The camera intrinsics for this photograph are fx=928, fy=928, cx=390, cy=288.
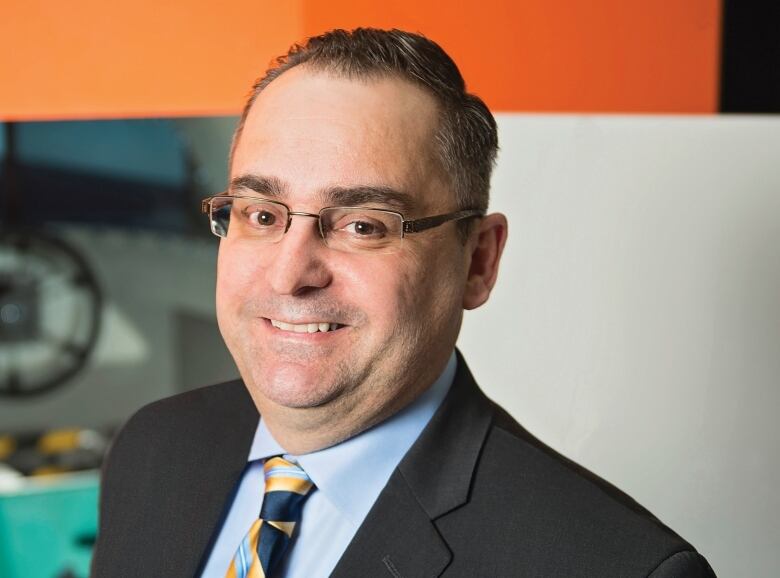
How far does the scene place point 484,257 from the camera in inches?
58.2

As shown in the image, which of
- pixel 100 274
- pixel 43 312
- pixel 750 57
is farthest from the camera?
pixel 100 274

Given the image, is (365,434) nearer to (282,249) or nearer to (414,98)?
(282,249)

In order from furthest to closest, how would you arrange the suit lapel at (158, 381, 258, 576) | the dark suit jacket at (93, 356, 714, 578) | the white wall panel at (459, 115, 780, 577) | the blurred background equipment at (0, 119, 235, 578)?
the blurred background equipment at (0, 119, 235, 578), the white wall panel at (459, 115, 780, 577), the suit lapel at (158, 381, 258, 576), the dark suit jacket at (93, 356, 714, 578)

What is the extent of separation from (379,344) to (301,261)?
16 centimetres

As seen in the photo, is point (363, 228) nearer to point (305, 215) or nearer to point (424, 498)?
point (305, 215)

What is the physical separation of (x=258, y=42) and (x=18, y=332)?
4.57 m

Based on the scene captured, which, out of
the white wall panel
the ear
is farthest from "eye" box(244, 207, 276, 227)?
the white wall panel

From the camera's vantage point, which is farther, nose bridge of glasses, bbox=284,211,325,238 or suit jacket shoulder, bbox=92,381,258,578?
suit jacket shoulder, bbox=92,381,258,578

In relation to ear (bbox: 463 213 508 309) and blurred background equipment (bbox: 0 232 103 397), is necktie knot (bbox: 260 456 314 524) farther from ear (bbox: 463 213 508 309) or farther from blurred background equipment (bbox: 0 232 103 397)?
blurred background equipment (bbox: 0 232 103 397)

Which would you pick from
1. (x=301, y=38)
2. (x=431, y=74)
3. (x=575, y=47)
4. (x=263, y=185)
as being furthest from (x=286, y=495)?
(x=575, y=47)

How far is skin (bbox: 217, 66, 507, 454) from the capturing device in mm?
1277

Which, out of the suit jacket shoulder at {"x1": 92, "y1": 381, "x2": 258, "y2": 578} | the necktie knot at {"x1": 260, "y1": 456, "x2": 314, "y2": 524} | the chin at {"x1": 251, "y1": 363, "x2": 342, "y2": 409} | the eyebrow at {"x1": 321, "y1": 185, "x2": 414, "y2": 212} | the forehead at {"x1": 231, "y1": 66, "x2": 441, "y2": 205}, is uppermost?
the forehead at {"x1": 231, "y1": 66, "x2": 441, "y2": 205}

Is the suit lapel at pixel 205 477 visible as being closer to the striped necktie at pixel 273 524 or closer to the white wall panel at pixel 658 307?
the striped necktie at pixel 273 524

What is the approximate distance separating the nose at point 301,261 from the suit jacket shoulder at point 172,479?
423 mm
